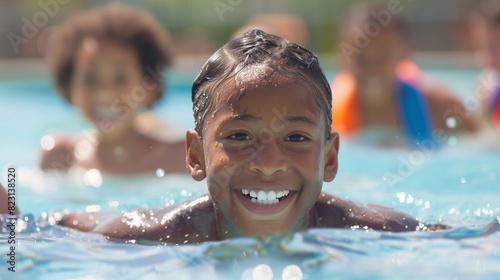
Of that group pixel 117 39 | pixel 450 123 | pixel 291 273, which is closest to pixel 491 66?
pixel 450 123

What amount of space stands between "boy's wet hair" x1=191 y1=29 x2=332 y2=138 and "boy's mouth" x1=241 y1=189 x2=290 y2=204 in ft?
0.94

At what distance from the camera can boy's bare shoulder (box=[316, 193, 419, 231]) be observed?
3.19m

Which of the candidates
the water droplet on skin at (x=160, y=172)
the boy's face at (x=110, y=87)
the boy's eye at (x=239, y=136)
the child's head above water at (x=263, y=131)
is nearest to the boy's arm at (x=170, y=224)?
the child's head above water at (x=263, y=131)

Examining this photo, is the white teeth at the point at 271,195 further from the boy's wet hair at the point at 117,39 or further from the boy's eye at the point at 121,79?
the boy's wet hair at the point at 117,39

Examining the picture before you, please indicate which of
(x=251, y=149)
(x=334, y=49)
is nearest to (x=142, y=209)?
(x=251, y=149)

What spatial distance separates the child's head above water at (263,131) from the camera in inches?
109

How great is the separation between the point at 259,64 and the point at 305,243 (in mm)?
584

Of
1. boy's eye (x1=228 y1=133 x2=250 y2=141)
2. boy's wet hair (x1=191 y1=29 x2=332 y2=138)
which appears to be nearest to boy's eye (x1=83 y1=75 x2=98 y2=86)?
boy's wet hair (x1=191 y1=29 x2=332 y2=138)

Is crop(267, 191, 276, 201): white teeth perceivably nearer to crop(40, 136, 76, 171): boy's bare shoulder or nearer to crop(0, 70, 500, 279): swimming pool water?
crop(0, 70, 500, 279): swimming pool water

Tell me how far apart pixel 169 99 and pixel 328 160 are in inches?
309

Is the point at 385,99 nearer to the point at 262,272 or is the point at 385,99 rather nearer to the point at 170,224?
the point at 170,224

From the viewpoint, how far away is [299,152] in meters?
2.79

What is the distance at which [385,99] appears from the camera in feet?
24.8

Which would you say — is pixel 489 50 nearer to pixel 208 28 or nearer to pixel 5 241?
pixel 5 241
